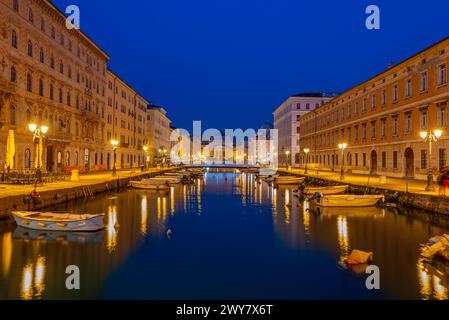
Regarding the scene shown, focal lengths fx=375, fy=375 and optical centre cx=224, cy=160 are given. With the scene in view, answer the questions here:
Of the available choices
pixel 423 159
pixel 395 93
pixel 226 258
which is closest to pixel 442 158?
pixel 423 159

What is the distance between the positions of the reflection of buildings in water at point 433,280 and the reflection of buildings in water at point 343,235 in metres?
3.03

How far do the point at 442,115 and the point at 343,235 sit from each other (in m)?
21.9

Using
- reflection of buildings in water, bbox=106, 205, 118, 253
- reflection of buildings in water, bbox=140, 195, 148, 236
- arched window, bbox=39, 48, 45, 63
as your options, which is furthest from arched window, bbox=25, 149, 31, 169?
reflection of buildings in water, bbox=106, 205, 118, 253

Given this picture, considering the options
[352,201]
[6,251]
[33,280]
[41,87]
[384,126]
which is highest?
[41,87]

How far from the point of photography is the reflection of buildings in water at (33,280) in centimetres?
1099

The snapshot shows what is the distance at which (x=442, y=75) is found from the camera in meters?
34.5

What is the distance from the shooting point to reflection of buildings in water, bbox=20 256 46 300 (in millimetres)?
10993

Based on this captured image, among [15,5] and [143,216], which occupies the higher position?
[15,5]

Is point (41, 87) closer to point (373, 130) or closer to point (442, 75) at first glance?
point (442, 75)

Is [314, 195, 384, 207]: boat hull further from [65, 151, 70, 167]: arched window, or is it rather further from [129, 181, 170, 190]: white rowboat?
[65, 151, 70, 167]: arched window

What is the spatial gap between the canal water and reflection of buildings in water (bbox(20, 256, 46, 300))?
0.03 m
